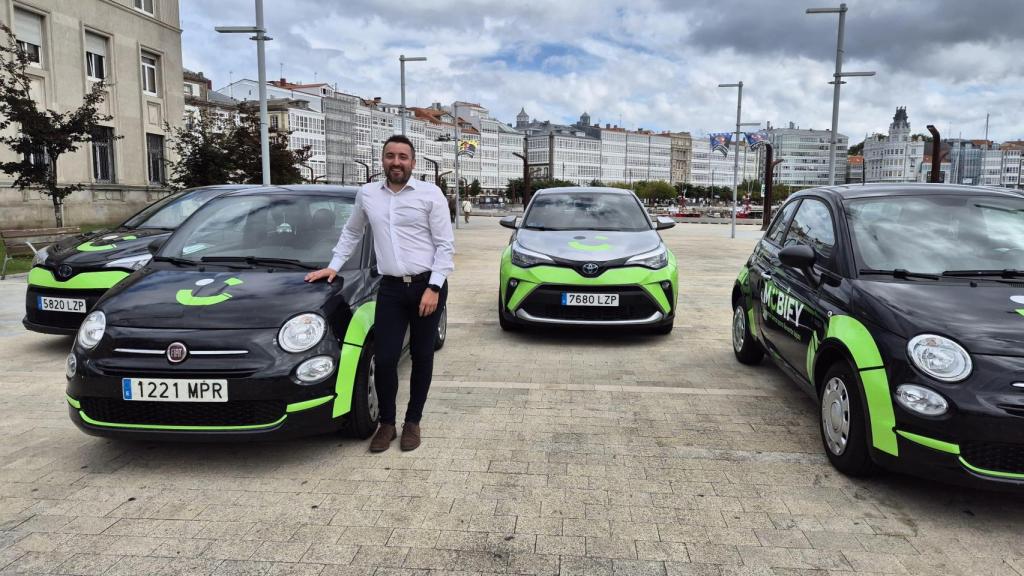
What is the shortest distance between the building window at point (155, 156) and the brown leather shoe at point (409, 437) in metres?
28.7

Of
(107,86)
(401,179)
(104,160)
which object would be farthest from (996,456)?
(104,160)

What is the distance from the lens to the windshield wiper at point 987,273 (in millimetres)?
3895

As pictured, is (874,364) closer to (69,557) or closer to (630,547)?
(630,547)

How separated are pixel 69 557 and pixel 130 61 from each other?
1163 inches

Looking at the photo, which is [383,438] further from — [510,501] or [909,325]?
[909,325]

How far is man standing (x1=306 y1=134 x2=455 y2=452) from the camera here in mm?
3891

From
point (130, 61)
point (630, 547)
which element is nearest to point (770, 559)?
point (630, 547)

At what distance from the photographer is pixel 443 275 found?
3.93 m

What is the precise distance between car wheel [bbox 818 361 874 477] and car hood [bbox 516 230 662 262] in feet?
10.0

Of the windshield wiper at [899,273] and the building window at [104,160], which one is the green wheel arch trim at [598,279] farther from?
the building window at [104,160]

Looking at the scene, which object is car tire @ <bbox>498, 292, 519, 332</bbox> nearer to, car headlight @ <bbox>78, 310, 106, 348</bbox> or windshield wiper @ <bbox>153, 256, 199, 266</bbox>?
windshield wiper @ <bbox>153, 256, 199, 266</bbox>

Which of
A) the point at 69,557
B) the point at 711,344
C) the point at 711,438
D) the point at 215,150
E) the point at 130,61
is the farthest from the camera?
the point at 130,61

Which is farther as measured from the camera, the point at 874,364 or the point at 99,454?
the point at 99,454

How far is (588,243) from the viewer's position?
23.4 ft
